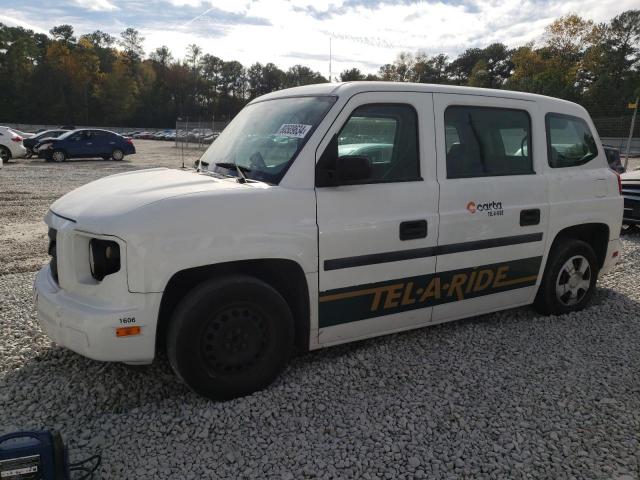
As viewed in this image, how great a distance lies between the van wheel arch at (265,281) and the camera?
3.02m

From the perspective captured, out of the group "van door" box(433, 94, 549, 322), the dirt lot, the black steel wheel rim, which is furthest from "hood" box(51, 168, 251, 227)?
the dirt lot

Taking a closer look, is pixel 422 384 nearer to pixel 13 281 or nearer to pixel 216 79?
pixel 13 281

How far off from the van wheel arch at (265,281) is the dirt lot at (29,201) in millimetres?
3967

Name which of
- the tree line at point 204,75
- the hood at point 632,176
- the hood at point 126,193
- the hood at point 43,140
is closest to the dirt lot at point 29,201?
the hood at point 43,140

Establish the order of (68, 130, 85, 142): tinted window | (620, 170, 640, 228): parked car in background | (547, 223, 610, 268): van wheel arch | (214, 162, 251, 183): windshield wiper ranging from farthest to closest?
(68, 130, 85, 142): tinted window < (620, 170, 640, 228): parked car in background < (547, 223, 610, 268): van wheel arch < (214, 162, 251, 183): windshield wiper

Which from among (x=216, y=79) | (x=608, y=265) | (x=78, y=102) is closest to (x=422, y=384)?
(x=608, y=265)

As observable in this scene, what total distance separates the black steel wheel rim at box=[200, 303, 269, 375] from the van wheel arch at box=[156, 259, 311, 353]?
0.81ft

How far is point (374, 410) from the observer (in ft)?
10.1

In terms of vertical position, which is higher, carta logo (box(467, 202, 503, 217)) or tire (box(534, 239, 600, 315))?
carta logo (box(467, 202, 503, 217))

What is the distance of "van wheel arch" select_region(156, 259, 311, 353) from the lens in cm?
302

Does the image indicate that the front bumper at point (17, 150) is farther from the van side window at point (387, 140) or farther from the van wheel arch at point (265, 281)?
the van side window at point (387, 140)

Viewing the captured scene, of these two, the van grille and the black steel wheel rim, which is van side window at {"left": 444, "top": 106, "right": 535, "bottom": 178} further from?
the van grille

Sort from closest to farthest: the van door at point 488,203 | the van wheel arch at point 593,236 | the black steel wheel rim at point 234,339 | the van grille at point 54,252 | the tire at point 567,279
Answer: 1. the black steel wheel rim at point 234,339
2. the van grille at point 54,252
3. the van door at point 488,203
4. the tire at point 567,279
5. the van wheel arch at point 593,236

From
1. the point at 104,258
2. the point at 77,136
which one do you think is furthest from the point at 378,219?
the point at 77,136
